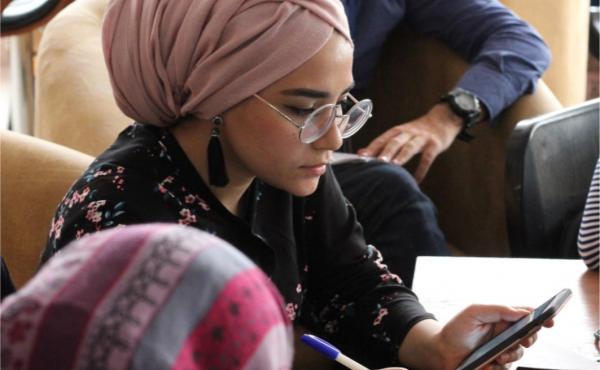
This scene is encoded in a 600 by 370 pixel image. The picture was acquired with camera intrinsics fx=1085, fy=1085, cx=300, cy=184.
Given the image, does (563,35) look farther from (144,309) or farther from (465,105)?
(144,309)

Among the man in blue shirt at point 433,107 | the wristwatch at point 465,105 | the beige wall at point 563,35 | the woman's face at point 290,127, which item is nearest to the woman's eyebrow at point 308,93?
the woman's face at point 290,127

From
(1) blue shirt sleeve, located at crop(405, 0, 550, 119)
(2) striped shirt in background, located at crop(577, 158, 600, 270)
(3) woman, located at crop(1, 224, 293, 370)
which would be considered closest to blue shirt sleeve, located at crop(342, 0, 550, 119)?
(1) blue shirt sleeve, located at crop(405, 0, 550, 119)

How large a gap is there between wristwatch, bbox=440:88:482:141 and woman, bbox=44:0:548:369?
88 cm

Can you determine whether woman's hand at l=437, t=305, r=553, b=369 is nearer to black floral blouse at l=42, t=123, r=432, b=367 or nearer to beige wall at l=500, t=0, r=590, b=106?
black floral blouse at l=42, t=123, r=432, b=367

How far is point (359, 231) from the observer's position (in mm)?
1589

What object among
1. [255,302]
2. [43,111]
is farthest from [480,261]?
[255,302]

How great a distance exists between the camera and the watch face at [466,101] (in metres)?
2.30

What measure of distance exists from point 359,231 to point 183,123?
1.14 ft

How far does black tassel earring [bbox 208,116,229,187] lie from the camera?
1.34 m

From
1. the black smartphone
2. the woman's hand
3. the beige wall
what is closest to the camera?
the black smartphone

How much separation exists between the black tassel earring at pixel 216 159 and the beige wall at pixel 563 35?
1.77 m

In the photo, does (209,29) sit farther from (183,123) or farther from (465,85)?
(465,85)

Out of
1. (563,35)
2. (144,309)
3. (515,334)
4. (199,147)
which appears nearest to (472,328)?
(515,334)

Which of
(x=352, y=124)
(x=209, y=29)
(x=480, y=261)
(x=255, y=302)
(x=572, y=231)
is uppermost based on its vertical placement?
(x=255, y=302)
